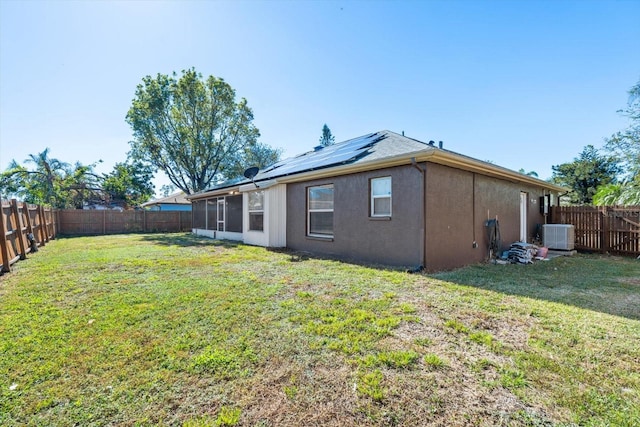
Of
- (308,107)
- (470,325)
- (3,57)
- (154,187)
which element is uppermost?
(308,107)

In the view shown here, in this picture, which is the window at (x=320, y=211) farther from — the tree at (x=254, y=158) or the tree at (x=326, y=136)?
the tree at (x=326, y=136)

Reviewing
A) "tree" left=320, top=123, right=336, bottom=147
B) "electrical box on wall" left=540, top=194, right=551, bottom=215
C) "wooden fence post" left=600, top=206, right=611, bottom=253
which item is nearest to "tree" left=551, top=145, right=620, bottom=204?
"electrical box on wall" left=540, top=194, right=551, bottom=215

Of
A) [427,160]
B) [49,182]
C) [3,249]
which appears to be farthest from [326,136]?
[3,249]

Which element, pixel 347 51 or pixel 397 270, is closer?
pixel 397 270

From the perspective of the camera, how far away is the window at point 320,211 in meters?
8.55

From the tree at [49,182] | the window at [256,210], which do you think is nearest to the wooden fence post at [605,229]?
the window at [256,210]

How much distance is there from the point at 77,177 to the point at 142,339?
27987 mm

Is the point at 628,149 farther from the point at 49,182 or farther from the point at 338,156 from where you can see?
the point at 49,182

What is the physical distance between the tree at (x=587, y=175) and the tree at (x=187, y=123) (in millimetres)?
28657

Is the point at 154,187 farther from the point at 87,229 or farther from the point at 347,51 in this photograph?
the point at 347,51

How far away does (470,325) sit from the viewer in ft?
10.5

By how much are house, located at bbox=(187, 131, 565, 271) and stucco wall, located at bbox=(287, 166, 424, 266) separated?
22 mm

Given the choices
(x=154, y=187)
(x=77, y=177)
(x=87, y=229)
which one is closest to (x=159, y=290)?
(x=87, y=229)

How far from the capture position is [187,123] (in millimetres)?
22391
